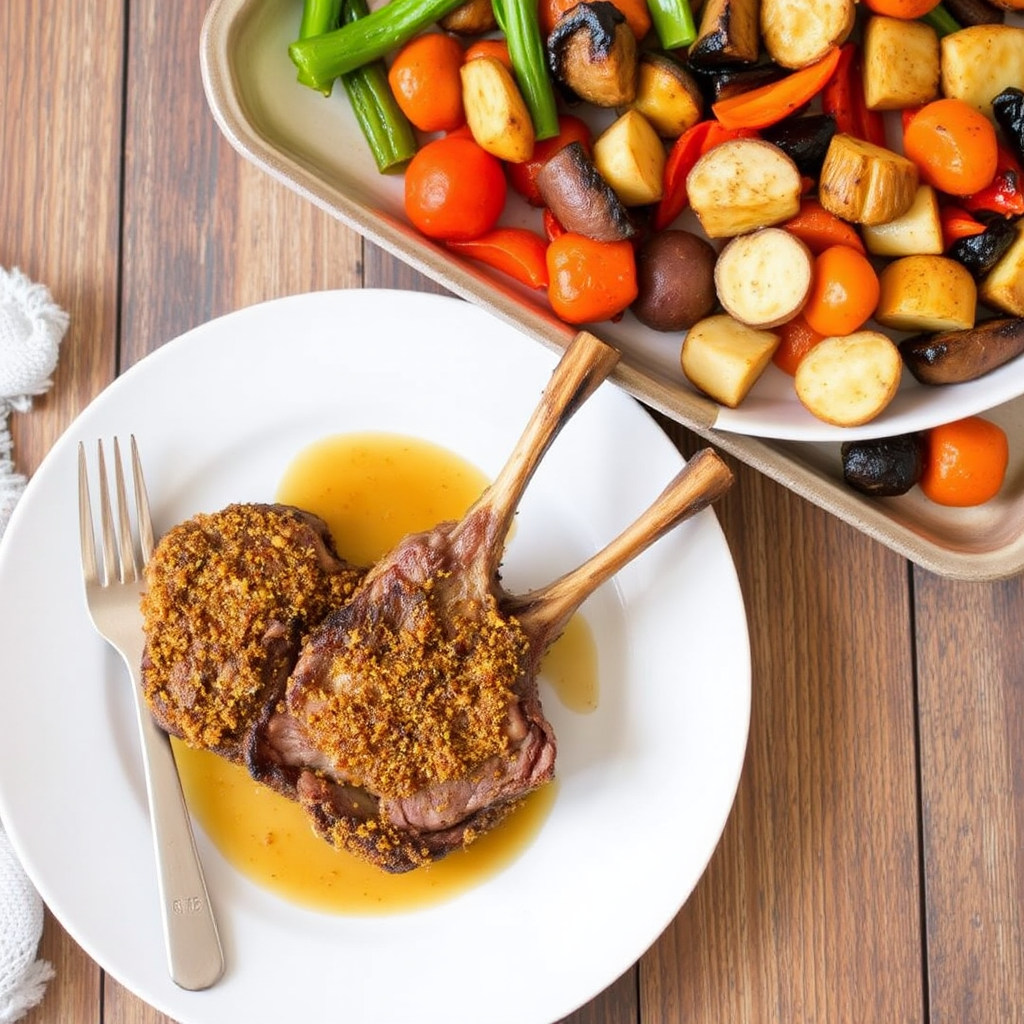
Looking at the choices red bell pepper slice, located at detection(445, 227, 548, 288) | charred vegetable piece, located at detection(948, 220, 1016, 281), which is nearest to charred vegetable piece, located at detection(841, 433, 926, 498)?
charred vegetable piece, located at detection(948, 220, 1016, 281)

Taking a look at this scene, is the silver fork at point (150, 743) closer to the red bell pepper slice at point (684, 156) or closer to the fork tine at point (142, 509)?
the fork tine at point (142, 509)

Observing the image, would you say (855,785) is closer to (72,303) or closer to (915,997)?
(915,997)

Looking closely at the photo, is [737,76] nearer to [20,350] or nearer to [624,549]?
[624,549]

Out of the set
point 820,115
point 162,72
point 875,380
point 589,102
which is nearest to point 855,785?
point 875,380

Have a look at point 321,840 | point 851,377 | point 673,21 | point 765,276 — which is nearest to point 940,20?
point 673,21

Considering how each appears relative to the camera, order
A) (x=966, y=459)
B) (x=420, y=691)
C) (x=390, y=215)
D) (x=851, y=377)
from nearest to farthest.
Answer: (x=420, y=691), (x=851, y=377), (x=966, y=459), (x=390, y=215)
